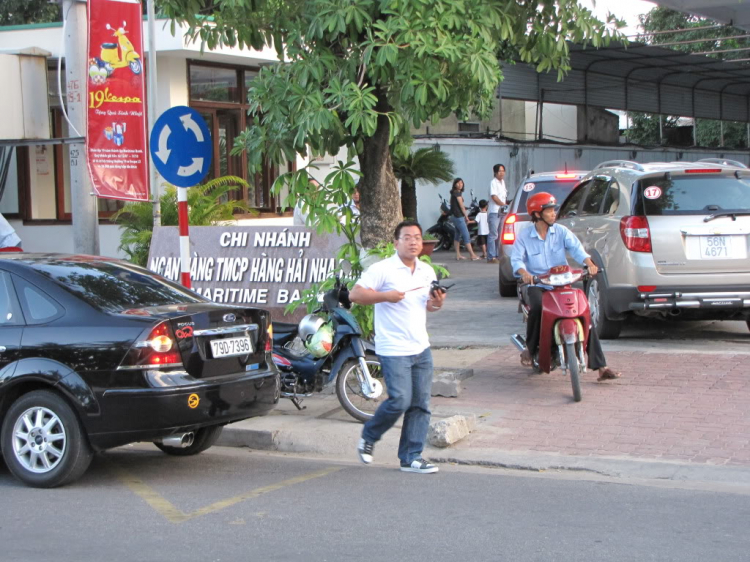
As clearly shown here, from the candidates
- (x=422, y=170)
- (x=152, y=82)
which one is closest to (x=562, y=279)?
(x=152, y=82)

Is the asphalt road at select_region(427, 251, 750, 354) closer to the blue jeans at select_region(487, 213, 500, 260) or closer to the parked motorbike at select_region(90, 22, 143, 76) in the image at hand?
the parked motorbike at select_region(90, 22, 143, 76)

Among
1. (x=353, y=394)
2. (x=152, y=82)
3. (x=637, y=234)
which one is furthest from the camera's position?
(x=152, y=82)

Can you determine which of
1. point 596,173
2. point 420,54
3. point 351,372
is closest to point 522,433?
point 351,372

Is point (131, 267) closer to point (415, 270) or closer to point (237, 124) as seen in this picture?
point (415, 270)

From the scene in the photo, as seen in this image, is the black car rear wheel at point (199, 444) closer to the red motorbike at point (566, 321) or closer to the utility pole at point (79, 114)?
the red motorbike at point (566, 321)

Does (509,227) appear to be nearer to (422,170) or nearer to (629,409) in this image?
(629,409)

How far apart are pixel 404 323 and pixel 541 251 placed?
2.74m

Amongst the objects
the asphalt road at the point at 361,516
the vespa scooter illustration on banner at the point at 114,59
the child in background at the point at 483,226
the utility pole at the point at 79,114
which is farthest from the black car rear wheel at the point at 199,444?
the child in background at the point at 483,226

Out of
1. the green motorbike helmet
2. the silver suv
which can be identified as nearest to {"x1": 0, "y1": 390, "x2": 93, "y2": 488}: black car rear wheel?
the green motorbike helmet

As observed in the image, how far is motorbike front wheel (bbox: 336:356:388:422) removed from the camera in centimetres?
825

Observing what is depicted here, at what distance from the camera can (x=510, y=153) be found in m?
28.0

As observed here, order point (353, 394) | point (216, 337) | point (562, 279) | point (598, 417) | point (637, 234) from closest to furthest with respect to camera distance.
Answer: point (216, 337), point (598, 417), point (353, 394), point (562, 279), point (637, 234)

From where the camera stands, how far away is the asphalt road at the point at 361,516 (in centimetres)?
516

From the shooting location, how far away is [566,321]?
8500mm
